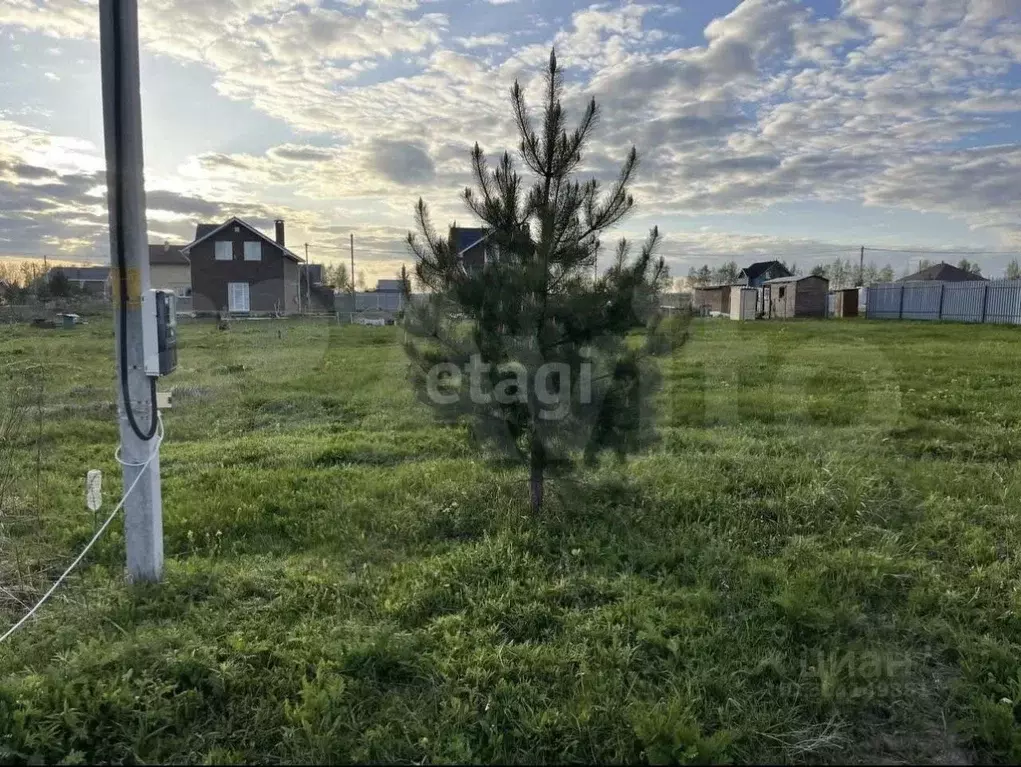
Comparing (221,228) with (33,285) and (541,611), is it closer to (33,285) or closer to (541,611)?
(33,285)

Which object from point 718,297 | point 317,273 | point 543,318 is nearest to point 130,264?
point 543,318

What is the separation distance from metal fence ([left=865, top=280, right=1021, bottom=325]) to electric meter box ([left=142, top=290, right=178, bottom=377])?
2621 centimetres

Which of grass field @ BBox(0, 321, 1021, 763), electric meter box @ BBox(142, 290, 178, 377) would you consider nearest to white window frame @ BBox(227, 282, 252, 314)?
grass field @ BBox(0, 321, 1021, 763)

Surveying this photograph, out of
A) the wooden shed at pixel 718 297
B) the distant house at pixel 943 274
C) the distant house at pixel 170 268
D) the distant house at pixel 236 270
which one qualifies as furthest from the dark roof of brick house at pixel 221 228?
the distant house at pixel 943 274

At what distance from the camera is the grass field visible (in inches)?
87.4

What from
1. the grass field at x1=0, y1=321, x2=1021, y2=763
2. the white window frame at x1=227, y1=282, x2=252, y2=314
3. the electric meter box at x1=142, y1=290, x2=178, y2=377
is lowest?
the grass field at x1=0, y1=321, x2=1021, y2=763

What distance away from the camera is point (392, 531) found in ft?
13.3

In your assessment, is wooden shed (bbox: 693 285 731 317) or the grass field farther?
wooden shed (bbox: 693 285 731 317)

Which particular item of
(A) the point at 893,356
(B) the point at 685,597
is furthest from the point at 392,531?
(A) the point at 893,356

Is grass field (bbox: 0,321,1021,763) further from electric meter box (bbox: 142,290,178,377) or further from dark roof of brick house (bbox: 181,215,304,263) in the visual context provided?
dark roof of brick house (bbox: 181,215,304,263)

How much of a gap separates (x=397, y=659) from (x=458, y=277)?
8.05 ft

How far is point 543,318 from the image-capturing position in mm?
4020

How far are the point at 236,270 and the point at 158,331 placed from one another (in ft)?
116

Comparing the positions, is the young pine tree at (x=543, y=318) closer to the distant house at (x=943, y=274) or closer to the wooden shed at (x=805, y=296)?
the wooden shed at (x=805, y=296)
